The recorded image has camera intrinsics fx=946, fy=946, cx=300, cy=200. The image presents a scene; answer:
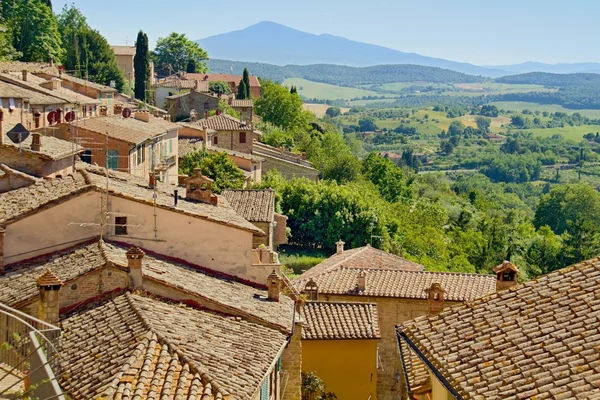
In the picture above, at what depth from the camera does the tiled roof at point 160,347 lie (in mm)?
13156

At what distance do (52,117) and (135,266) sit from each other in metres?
21.1

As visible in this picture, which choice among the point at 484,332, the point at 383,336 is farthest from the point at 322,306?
the point at 484,332

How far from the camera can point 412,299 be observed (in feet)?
96.1

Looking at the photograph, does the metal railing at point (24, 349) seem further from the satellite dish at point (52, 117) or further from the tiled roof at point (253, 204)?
the satellite dish at point (52, 117)

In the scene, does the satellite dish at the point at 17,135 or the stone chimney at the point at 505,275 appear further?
the satellite dish at the point at 17,135

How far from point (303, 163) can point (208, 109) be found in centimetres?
1292

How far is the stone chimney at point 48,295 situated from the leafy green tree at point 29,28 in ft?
191

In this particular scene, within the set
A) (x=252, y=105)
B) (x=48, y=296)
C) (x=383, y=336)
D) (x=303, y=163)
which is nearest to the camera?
(x=48, y=296)

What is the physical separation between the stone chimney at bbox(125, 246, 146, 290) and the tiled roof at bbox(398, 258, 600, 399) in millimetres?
5753

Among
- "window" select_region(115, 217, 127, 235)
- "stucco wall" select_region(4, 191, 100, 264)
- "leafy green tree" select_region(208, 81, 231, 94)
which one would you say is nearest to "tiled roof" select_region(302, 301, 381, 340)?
"window" select_region(115, 217, 127, 235)

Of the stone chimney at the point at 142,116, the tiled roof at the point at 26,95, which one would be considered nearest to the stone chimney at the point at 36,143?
the tiled roof at the point at 26,95

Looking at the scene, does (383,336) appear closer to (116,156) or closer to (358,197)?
(116,156)

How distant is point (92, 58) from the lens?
7806 centimetres

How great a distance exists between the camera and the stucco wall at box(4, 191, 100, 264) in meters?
19.1
